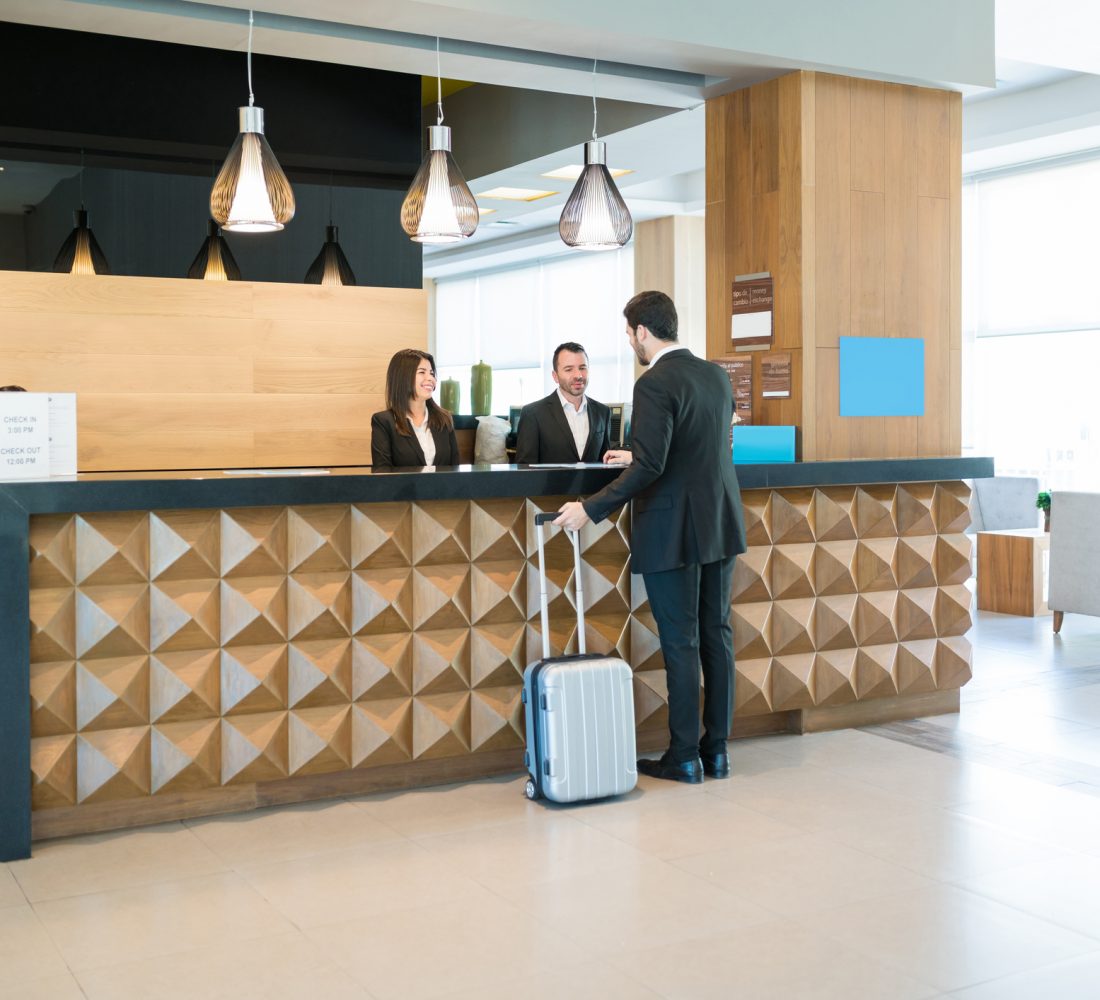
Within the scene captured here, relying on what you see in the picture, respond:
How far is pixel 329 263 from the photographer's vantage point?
276 inches

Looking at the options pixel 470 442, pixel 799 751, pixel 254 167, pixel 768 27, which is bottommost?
pixel 799 751

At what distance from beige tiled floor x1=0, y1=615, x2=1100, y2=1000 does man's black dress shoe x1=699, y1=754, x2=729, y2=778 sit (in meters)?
0.06

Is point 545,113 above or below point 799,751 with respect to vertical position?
above

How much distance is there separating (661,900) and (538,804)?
1000mm

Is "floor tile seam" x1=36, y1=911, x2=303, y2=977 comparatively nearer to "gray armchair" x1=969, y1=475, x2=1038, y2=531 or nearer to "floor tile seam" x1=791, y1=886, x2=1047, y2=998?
"floor tile seam" x1=791, y1=886, x2=1047, y2=998

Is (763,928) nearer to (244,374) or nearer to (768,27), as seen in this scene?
(768,27)

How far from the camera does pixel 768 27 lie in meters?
5.34

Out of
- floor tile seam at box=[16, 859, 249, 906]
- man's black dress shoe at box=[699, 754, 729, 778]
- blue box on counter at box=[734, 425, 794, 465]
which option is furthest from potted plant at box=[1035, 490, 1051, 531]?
floor tile seam at box=[16, 859, 249, 906]

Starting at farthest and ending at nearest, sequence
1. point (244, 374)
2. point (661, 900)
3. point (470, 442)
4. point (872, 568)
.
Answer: point (470, 442) < point (244, 374) < point (872, 568) < point (661, 900)

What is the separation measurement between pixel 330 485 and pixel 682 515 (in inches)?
49.0

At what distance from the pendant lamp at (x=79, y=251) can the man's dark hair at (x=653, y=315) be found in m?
3.19

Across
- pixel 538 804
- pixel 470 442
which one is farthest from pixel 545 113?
pixel 538 804

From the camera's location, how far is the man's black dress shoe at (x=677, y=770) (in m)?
4.67

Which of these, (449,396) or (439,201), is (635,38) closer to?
(439,201)
